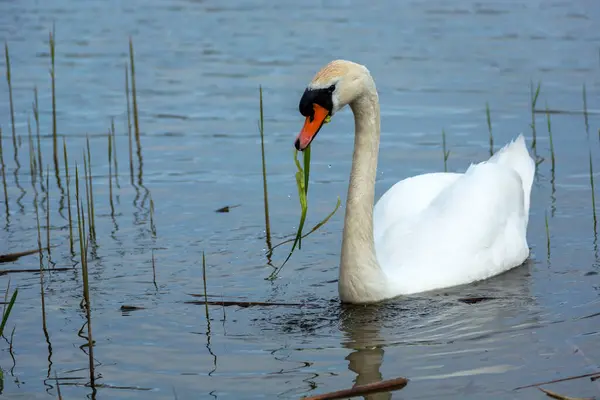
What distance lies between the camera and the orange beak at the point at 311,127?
671 cm

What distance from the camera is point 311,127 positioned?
6820 millimetres

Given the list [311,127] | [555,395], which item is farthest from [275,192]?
[555,395]

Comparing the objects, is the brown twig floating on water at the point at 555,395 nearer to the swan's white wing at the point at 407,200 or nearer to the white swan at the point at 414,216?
the white swan at the point at 414,216

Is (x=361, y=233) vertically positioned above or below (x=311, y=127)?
below

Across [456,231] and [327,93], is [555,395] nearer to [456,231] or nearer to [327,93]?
[327,93]

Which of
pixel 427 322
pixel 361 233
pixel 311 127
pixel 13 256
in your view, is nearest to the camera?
pixel 311 127

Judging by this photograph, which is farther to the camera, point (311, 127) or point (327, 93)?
point (327, 93)

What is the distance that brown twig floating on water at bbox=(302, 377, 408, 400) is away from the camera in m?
5.73

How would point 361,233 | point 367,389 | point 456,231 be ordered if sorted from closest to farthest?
1. point 367,389
2. point 361,233
3. point 456,231

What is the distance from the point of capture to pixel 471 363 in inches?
252

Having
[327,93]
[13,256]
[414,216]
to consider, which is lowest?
[13,256]

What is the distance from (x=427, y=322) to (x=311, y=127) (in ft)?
4.50

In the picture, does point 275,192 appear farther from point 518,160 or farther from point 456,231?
point 456,231

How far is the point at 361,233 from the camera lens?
7535 millimetres
